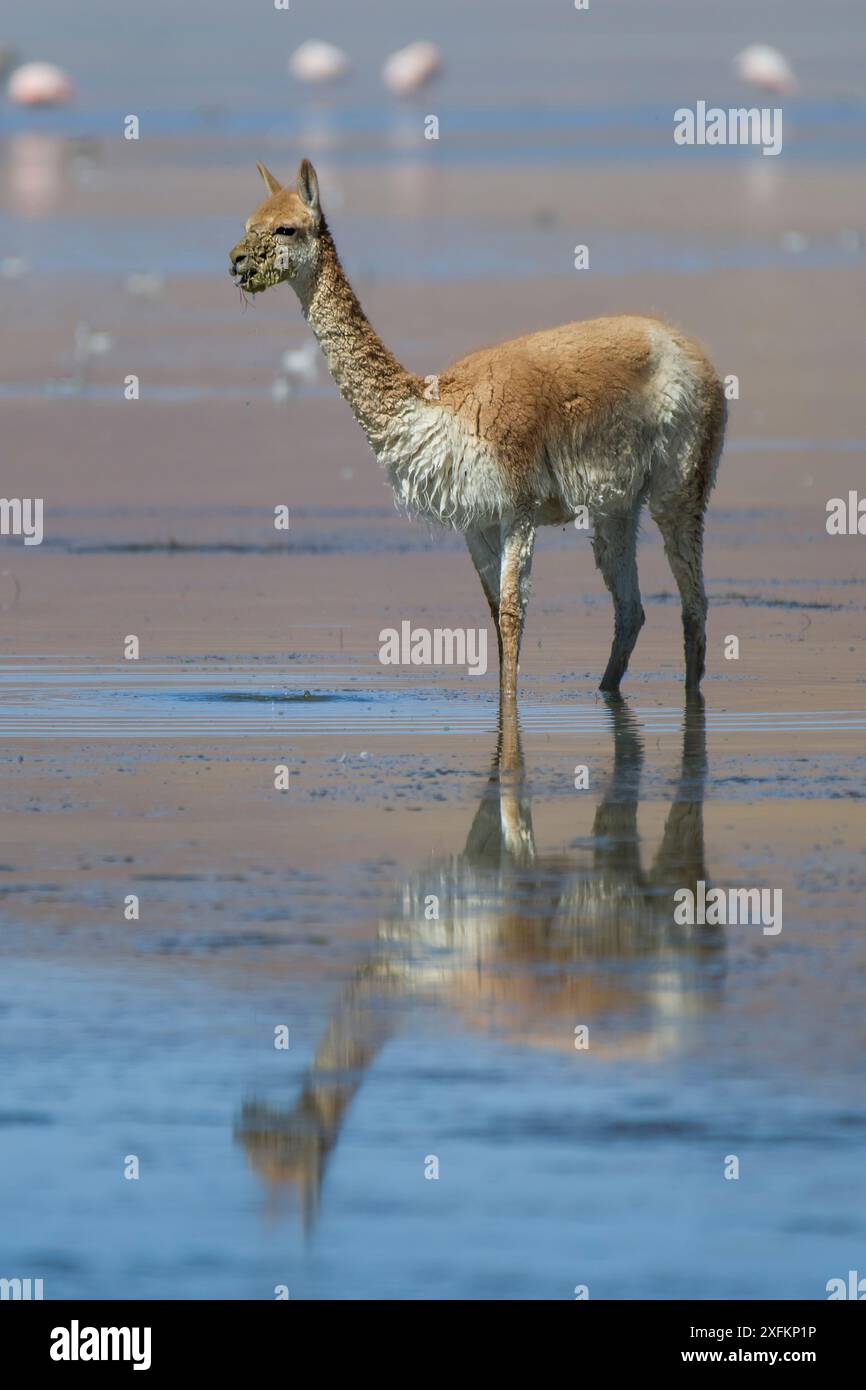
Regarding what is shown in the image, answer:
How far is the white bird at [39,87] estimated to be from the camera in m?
87.9

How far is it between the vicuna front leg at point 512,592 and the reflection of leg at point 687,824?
0.93 metres

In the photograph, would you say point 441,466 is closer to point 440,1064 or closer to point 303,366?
point 440,1064

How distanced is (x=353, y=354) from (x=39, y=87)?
7629cm

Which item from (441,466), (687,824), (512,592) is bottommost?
(687,824)

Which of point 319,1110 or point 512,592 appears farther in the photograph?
point 512,592

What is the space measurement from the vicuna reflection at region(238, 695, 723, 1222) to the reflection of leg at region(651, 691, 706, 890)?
1cm

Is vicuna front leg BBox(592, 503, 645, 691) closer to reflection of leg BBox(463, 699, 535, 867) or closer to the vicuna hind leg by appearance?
the vicuna hind leg

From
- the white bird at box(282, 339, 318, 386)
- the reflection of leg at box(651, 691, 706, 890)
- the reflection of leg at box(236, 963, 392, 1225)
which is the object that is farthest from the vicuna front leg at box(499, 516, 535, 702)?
the white bird at box(282, 339, 318, 386)

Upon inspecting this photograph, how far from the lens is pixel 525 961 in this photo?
8.43 meters

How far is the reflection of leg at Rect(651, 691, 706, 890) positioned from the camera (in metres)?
9.79

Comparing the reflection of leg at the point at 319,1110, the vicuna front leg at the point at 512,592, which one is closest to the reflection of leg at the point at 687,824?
the vicuna front leg at the point at 512,592

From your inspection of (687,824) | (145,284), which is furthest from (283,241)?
(145,284)

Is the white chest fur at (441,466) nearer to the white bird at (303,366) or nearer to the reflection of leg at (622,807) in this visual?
the reflection of leg at (622,807)
